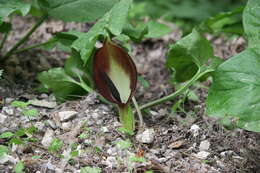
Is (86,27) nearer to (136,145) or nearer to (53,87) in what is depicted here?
(53,87)

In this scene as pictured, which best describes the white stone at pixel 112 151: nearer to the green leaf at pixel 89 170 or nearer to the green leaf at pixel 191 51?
the green leaf at pixel 89 170

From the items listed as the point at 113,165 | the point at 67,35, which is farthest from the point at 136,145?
the point at 67,35

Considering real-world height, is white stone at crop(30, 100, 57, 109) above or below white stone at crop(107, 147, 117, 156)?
above

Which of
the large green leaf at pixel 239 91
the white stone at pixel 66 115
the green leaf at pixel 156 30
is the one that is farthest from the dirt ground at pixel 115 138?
the green leaf at pixel 156 30

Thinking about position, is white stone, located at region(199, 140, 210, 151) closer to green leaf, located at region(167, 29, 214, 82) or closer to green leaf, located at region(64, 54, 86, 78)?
green leaf, located at region(167, 29, 214, 82)

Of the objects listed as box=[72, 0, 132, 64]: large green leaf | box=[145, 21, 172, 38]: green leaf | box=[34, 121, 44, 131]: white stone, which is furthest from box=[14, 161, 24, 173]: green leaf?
box=[145, 21, 172, 38]: green leaf

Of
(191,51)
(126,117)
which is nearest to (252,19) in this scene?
(191,51)
